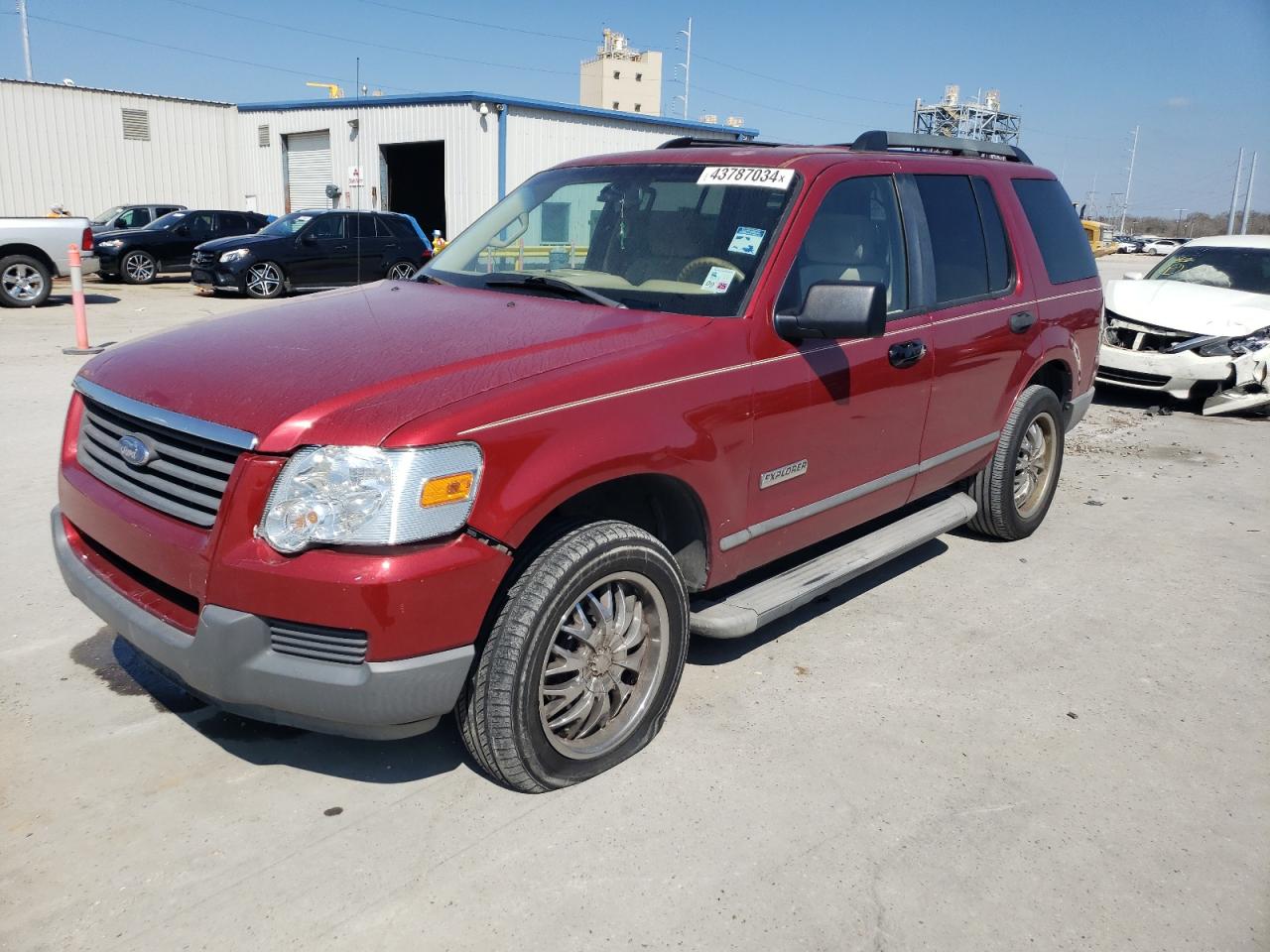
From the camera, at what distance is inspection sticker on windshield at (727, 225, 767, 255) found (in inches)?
143

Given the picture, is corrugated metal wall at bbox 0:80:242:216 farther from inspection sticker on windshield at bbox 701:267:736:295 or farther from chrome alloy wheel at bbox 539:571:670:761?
chrome alloy wheel at bbox 539:571:670:761

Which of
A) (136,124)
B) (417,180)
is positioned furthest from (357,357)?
(136,124)

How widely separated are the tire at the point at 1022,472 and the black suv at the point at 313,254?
14.1 meters

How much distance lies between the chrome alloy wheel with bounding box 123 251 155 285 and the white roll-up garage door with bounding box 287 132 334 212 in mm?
7656

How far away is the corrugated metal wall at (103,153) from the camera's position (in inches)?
998

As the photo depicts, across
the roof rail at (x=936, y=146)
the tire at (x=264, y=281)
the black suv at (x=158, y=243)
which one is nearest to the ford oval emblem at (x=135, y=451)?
the roof rail at (x=936, y=146)

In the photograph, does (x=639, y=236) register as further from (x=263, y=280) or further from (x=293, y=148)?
(x=293, y=148)

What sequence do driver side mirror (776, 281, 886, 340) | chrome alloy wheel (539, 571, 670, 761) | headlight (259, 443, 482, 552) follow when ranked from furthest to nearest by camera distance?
1. driver side mirror (776, 281, 886, 340)
2. chrome alloy wheel (539, 571, 670, 761)
3. headlight (259, 443, 482, 552)

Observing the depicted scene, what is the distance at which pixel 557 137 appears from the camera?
84.5ft

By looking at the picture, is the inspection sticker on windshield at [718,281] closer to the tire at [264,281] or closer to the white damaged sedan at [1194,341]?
the white damaged sedan at [1194,341]

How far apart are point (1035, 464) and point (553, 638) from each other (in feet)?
12.3

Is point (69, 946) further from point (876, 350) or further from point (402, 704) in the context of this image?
point (876, 350)

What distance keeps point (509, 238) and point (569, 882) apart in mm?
2716

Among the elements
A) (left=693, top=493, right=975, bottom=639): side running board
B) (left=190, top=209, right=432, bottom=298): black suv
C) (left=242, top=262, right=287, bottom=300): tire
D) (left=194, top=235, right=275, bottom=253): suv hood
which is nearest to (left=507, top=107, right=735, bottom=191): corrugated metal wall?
(left=190, top=209, right=432, bottom=298): black suv
